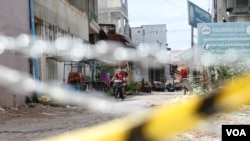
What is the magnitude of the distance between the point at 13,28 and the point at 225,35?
5.16 m

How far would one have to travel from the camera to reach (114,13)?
122 feet

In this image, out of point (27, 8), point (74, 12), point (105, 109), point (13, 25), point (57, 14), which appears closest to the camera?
point (105, 109)

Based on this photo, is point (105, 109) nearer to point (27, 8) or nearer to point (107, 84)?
point (27, 8)

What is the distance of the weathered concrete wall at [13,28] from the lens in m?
10.5

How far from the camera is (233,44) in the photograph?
1037cm

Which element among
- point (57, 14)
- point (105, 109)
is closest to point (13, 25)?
point (57, 14)

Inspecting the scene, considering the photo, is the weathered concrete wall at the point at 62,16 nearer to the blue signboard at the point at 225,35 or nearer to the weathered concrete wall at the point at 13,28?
the weathered concrete wall at the point at 13,28

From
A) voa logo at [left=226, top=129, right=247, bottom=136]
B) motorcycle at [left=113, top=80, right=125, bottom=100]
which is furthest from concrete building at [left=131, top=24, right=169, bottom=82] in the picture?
voa logo at [left=226, top=129, right=247, bottom=136]

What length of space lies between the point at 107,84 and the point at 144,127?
1534 centimetres

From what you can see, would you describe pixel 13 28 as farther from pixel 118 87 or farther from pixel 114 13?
pixel 114 13

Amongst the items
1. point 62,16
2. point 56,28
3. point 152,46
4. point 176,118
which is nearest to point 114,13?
point 62,16

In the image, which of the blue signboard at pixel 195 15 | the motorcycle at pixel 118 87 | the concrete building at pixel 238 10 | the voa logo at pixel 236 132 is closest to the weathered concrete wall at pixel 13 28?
the motorcycle at pixel 118 87

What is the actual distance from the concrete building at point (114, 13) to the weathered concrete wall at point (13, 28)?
24236mm

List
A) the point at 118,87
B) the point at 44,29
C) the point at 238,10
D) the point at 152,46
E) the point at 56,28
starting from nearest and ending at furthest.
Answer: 1. the point at 152,46
2. the point at 44,29
3. the point at 118,87
4. the point at 238,10
5. the point at 56,28
